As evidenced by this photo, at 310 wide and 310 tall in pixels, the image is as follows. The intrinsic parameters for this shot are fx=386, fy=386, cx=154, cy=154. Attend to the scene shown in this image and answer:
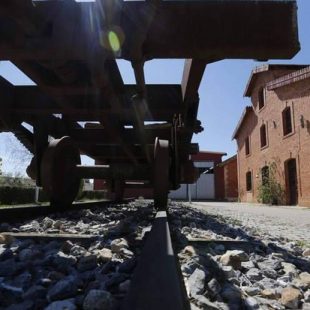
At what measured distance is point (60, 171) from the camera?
4871 millimetres

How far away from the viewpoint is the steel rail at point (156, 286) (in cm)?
104

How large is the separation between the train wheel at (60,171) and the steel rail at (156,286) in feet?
9.73

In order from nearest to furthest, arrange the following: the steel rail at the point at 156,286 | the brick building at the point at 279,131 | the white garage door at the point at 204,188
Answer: the steel rail at the point at 156,286, the brick building at the point at 279,131, the white garage door at the point at 204,188

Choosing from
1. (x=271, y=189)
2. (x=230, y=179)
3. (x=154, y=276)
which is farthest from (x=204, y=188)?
(x=154, y=276)

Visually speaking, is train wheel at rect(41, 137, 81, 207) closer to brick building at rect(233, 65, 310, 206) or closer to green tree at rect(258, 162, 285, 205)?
brick building at rect(233, 65, 310, 206)

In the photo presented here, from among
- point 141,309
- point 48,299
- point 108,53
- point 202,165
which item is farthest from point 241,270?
point 202,165

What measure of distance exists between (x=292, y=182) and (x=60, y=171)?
15883 mm

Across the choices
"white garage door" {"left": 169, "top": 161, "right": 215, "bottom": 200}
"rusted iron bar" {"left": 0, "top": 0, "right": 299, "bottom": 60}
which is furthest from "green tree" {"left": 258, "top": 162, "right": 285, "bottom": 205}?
"rusted iron bar" {"left": 0, "top": 0, "right": 299, "bottom": 60}

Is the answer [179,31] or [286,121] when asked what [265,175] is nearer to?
[286,121]

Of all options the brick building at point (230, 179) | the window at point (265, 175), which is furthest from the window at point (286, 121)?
the brick building at point (230, 179)

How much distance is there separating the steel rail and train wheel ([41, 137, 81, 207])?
2.97 m

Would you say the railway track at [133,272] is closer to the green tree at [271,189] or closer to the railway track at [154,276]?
the railway track at [154,276]

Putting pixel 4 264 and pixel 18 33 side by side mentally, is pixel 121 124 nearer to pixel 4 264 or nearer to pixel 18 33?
pixel 18 33

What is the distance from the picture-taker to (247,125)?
26453 millimetres
